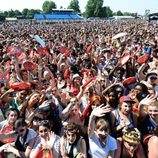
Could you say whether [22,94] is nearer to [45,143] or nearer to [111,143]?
[45,143]

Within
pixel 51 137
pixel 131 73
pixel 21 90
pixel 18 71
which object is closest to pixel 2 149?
pixel 51 137

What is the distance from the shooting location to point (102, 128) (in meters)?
3.76

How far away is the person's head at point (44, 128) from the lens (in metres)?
3.86

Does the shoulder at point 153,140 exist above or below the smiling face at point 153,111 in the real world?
below

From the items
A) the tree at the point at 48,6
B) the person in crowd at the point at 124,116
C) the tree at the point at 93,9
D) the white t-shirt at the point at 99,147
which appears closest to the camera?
the white t-shirt at the point at 99,147

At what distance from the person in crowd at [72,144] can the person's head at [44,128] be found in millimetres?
222

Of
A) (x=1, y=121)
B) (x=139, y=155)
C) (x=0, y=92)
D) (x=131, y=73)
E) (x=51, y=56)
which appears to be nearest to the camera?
(x=139, y=155)

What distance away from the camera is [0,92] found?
5883 millimetres

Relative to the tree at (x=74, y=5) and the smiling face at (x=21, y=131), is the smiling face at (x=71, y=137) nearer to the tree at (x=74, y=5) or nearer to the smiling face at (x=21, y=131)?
the smiling face at (x=21, y=131)

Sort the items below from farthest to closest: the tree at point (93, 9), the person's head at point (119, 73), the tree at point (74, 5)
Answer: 1. the tree at point (74, 5)
2. the tree at point (93, 9)
3. the person's head at point (119, 73)

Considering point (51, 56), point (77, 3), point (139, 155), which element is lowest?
point (77, 3)

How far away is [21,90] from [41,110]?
1006 mm

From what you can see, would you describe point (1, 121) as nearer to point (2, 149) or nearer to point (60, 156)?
point (2, 149)

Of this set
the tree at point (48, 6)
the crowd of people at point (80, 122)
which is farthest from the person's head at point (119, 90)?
the tree at point (48, 6)
